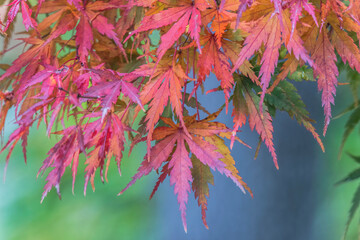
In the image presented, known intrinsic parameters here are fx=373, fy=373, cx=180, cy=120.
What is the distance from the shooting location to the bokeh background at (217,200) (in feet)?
4.16

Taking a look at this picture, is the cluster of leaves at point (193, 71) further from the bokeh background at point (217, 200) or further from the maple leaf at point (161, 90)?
the bokeh background at point (217, 200)

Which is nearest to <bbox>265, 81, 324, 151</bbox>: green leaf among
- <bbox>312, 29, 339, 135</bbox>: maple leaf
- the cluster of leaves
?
the cluster of leaves

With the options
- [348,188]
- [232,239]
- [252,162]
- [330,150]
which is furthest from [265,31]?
[348,188]

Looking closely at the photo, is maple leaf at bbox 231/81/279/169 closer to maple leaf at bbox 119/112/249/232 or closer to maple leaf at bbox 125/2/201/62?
maple leaf at bbox 119/112/249/232

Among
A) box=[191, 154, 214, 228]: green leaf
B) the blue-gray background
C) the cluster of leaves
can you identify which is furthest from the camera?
the blue-gray background

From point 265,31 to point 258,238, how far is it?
1042mm

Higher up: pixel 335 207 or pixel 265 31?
→ pixel 265 31

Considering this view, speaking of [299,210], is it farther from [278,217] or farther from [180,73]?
[180,73]

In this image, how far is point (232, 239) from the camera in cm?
129

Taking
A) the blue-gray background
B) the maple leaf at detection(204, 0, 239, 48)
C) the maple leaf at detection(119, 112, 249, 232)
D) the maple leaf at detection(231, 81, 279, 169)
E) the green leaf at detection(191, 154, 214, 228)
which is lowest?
the blue-gray background

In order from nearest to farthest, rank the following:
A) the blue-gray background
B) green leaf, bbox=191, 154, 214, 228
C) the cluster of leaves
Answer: the cluster of leaves < green leaf, bbox=191, 154, 214, 228 < the blue-gray background

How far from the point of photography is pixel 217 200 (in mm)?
1232

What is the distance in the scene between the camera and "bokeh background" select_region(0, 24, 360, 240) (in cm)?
127

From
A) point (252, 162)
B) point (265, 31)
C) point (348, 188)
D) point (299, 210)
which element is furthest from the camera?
point (348, 188)
